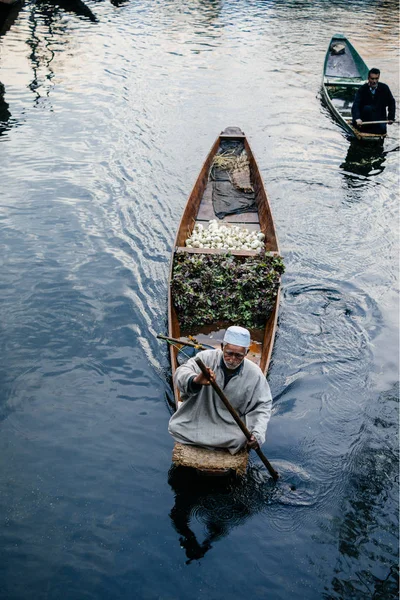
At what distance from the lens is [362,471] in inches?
279

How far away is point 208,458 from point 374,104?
44.2 feet

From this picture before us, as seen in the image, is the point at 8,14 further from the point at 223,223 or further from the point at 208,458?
the point at 208,458

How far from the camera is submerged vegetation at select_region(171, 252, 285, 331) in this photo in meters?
8.70

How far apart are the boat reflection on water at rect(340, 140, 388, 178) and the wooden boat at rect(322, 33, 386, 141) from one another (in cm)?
46

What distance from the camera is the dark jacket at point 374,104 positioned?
15531 millimetres

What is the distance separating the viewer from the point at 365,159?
16.2 m

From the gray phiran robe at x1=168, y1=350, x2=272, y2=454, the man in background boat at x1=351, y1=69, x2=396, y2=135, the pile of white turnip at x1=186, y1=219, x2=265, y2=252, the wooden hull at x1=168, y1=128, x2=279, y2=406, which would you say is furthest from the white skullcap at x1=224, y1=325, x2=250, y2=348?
the man in background boat at x1=351, y1=69, x2=396, y2=135

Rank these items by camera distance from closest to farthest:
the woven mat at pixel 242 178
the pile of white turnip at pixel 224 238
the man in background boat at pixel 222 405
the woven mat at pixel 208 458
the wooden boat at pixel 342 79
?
the man in background boat at pixel 222 405 < the woven mat at pixel 208 458 < the pile of white turnip at pixel 224 238 < the woven mat at pixel 242 178 < the wooden boat at pixel 342 79

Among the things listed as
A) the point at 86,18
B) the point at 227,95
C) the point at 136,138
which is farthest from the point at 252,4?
the point at 136,138

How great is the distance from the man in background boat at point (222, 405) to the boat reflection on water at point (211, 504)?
65 cm

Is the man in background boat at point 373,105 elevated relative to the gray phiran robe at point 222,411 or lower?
elevated

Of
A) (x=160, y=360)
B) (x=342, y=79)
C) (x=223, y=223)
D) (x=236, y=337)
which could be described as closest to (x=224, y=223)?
(x=223, y=223)

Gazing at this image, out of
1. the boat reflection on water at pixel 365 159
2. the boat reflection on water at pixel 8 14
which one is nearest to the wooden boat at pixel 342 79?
the boat reflection on water at pixel 365 159

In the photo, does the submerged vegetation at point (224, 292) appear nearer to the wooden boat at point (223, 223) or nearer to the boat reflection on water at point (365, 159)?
the wooden boat at point (223, 223)
